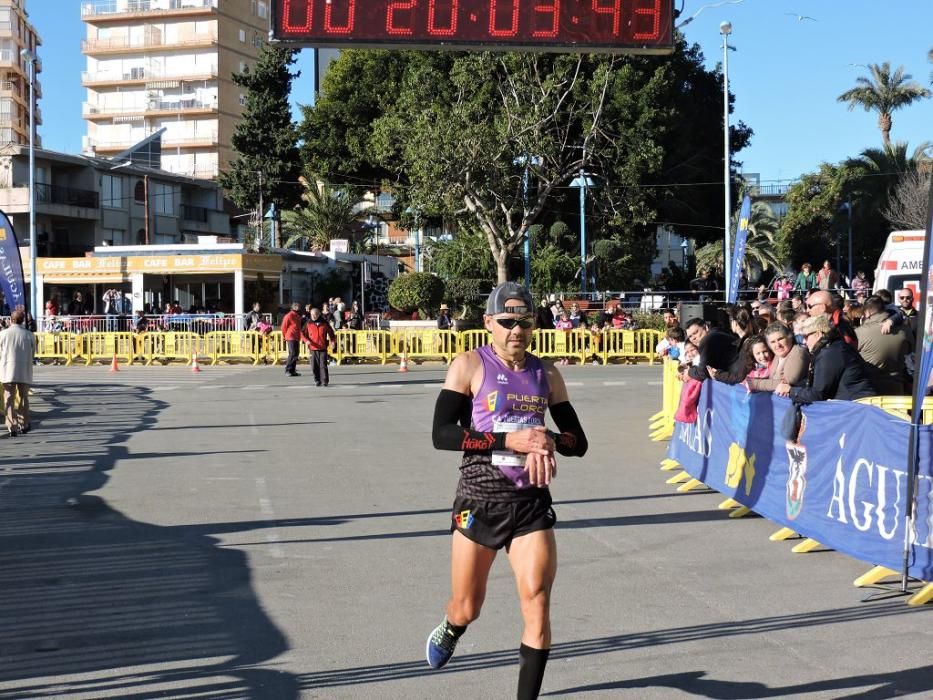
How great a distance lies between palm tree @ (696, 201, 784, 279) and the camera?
63.5m

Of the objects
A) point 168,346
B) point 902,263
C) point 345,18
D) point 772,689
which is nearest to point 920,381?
point 772,689

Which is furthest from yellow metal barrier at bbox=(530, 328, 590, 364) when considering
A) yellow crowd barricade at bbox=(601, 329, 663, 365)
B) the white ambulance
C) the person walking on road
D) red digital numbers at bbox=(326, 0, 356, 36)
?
red digital numbers at bbox=(326, 0, 356, 36)

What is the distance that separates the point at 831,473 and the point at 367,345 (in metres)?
26.5

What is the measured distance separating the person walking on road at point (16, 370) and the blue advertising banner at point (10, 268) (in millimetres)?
5460

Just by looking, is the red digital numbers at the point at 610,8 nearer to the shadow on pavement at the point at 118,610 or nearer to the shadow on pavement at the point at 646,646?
the shadow on pavement at the point at 118,610

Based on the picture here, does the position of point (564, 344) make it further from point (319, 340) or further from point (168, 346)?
point (168, 346)

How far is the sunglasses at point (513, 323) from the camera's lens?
16.4 ft

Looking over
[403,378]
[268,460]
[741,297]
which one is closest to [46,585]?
[268,460]

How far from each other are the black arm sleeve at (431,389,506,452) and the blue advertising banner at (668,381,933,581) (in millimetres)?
3609

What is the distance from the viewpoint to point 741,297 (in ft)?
137

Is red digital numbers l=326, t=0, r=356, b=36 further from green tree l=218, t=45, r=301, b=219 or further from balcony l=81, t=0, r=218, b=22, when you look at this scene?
balcony l=81, t=0, r=218, b=22

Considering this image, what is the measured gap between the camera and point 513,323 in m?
5.00

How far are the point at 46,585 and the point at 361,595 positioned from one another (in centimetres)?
212

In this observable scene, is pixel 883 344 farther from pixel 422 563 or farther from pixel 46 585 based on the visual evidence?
pixel 46 585
